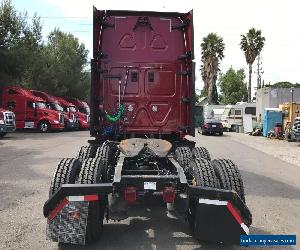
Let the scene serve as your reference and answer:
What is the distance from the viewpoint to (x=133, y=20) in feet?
29.5

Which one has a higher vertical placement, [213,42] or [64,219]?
[213,42]

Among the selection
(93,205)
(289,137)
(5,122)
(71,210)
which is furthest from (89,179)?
(289,137)

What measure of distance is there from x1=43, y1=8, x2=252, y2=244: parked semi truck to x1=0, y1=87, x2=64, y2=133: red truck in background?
24.2 m

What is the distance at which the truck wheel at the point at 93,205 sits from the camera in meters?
5.09

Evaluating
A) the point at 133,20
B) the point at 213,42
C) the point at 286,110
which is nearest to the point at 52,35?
the point at 213,42

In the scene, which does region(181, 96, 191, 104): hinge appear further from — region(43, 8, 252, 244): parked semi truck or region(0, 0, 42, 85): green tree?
region(0, 0, 42, 85): green tree

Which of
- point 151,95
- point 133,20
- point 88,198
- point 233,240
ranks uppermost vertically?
point 133,20

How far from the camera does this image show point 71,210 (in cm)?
495

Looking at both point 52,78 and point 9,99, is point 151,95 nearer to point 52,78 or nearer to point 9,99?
point 9,99

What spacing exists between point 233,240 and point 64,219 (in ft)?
6.19

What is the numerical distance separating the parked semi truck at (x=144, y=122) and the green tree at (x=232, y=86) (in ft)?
246

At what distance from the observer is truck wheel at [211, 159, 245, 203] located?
5.42m

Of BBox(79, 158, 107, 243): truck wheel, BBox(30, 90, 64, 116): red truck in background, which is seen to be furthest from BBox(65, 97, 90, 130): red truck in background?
BBox(79, 158, 107, 243): truck wheel

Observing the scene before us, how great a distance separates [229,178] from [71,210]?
6.32 feet
